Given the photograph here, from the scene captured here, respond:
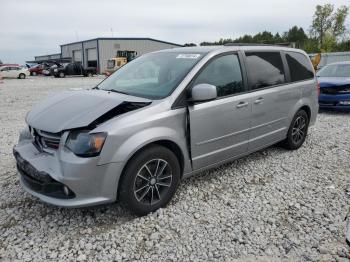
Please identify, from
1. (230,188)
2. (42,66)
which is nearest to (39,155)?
(230,188)

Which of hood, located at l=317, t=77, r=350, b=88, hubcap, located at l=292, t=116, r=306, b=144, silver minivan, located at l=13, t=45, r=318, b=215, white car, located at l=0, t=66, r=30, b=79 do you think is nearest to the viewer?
silver minivan, located at l=13, t=45, r=318, b=215

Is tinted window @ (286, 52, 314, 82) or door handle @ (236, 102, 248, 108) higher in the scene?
tinted window @ (286, 52, 314, 82)

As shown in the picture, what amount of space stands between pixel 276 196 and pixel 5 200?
326cm

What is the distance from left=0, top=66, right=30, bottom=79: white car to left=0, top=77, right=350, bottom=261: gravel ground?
3004 cm

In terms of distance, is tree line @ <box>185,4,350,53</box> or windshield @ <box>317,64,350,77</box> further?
tree line @ <box>185,4,350,53</box>

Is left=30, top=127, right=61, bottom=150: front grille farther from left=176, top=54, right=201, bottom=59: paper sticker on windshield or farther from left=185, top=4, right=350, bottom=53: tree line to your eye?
left=185, top=4, right=350, bottom=53: tree line

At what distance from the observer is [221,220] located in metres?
3.51

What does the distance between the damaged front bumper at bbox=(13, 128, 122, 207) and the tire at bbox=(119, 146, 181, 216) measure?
131 mm

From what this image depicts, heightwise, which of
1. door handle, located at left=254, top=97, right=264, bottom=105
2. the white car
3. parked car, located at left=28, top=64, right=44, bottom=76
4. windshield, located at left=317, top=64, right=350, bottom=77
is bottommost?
door handle, located at left=254, top=97, right=264, bottom=105

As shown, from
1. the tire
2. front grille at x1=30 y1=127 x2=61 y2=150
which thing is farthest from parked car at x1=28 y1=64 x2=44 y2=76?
the tire

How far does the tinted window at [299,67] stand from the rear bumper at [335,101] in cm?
372

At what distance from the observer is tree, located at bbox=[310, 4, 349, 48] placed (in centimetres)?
5138

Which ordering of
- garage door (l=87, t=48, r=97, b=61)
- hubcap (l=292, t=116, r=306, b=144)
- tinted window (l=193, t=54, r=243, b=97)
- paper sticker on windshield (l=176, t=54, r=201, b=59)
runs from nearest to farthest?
tinted window (l=193, t=54, r=243, b=97), paper sticker on windshield (l=176, t=54, r=201, b=59), hubcap (l=292, t=116, r=306, b=144), garage door (l=87, t=48, r=97, b=61)

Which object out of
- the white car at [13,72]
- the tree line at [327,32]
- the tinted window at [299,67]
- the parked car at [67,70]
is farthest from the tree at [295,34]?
the tinted window at [299,67]
